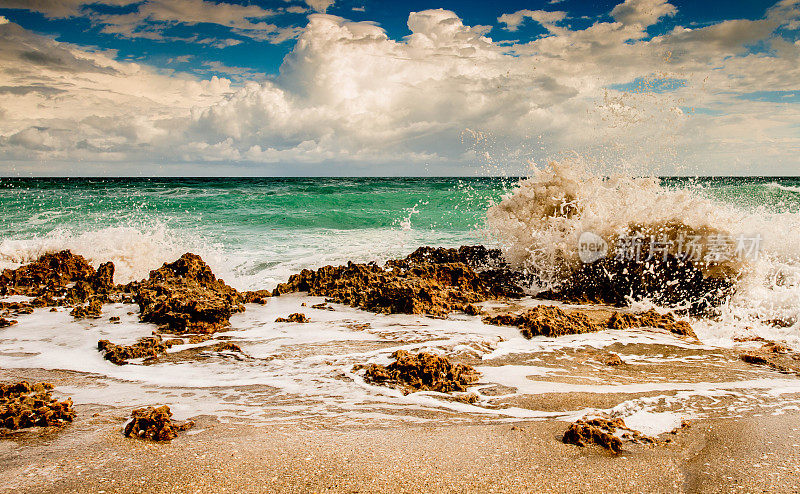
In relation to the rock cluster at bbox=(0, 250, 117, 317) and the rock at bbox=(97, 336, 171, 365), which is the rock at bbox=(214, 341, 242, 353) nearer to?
the rock at bbox=(97, 336, 171, 365)

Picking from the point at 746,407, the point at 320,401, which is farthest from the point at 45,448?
the point at 746,407

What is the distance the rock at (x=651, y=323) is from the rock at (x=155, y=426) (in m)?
3.85

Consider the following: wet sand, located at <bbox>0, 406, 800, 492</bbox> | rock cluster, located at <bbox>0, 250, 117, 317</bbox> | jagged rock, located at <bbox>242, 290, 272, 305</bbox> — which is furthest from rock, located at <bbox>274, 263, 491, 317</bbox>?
wet sand, located at <bbox>0, 406, 800, 492</bbox>

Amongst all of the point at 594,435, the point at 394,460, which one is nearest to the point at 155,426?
the point at 394,460

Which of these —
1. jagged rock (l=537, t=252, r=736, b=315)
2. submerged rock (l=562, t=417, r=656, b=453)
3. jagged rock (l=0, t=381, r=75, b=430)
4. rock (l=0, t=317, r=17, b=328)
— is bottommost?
rock (l=0, t=317, r=17, b=328)

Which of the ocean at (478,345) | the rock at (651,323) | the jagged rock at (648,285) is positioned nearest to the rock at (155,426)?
the ocean at (478,345)

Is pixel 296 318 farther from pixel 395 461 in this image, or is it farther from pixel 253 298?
pixel 395 461

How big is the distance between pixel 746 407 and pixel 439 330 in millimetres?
2412

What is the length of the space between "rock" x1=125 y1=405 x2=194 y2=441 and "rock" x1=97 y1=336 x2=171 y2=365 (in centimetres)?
131

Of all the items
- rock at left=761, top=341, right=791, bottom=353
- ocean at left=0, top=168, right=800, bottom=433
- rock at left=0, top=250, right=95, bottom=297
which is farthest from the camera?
rock at left=0, top=250, right=95, bottom=297

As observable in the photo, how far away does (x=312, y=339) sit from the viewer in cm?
423

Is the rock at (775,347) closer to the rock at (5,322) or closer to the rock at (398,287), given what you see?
the rock at (398,287)

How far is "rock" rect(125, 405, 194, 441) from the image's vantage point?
2.40 meters

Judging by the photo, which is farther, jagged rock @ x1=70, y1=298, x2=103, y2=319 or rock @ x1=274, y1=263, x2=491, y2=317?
rock @ x1=274, y1=263, x2=491, y2=317
